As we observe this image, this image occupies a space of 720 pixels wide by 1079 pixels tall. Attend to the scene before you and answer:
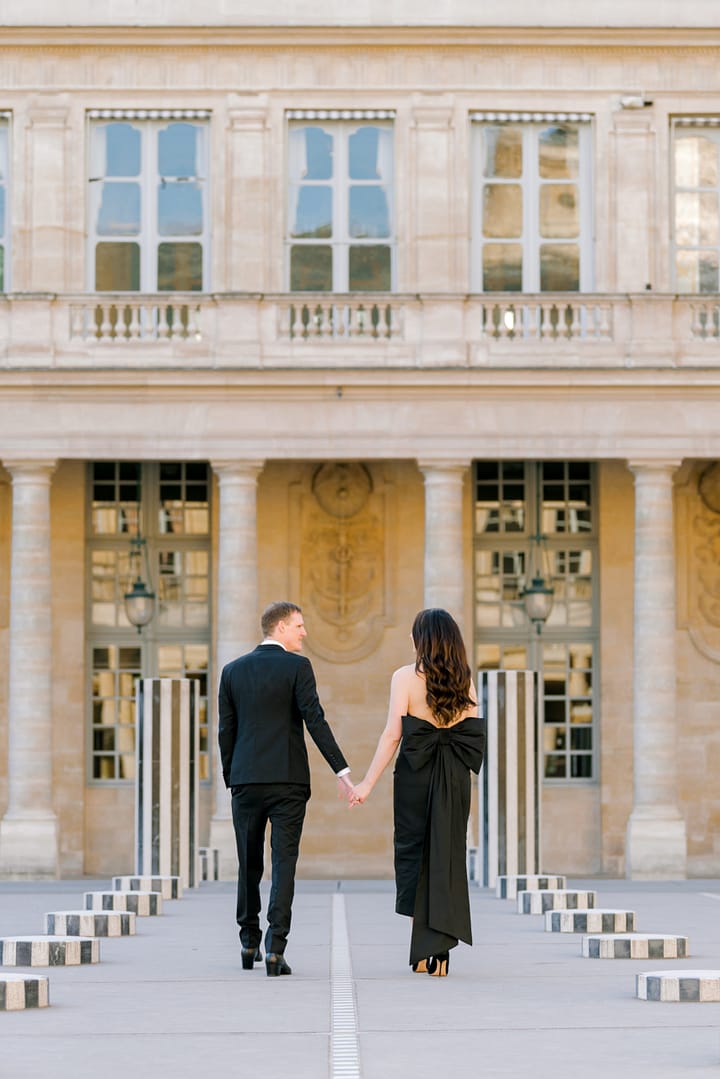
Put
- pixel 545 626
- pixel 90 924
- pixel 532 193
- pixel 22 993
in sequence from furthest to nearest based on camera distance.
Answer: pixel 545 626, pixel 532 193, pixel 90 924, pixel 22 993

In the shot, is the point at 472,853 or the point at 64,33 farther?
the point at 64,33

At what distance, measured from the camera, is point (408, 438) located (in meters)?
31.2

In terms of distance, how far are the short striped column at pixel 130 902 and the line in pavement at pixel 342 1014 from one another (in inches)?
108

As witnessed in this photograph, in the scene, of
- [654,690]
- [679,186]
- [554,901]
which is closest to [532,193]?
[679,186]

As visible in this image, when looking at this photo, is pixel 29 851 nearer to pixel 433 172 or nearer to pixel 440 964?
pixel 433 172

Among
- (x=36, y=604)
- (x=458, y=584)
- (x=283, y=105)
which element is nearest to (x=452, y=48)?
(x=283, y=105)

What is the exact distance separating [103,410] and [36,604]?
266 cm

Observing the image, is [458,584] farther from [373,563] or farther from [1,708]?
[1,708]

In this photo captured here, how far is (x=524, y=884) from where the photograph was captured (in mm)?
22781

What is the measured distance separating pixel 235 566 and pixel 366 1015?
65.7ft

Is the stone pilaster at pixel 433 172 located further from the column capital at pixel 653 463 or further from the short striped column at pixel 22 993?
the short striped column at pixel 22 993

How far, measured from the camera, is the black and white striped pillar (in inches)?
997

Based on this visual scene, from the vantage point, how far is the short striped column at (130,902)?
20.1 metres

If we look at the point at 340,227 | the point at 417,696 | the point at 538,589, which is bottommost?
the point at 417,696
